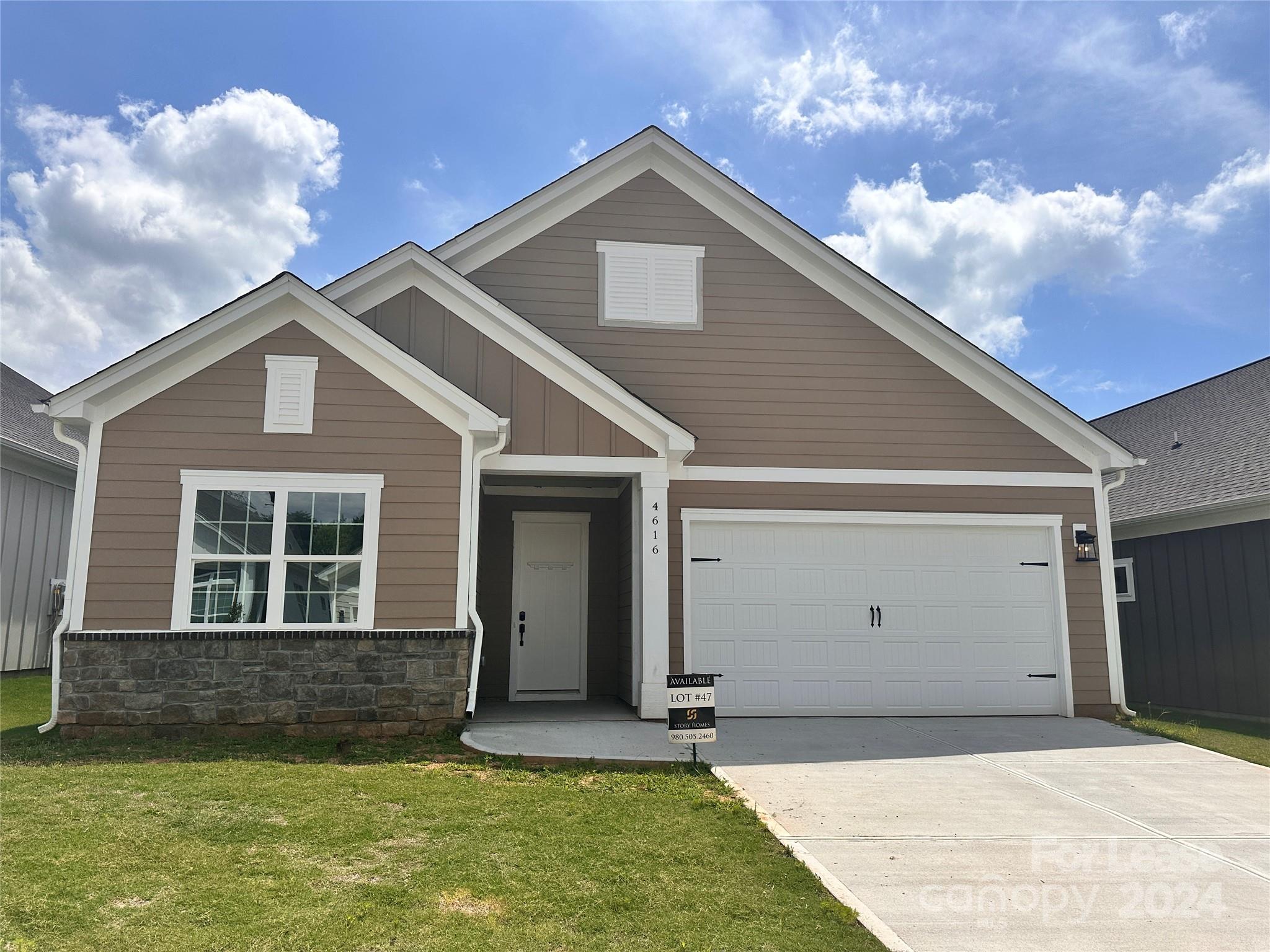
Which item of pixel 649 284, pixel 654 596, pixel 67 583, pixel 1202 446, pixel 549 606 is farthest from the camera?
pixel 1202 446

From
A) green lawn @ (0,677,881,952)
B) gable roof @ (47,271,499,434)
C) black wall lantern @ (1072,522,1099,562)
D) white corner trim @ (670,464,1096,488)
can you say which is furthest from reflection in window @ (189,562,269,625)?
black wall lantern @ (1072,522,1099,562)

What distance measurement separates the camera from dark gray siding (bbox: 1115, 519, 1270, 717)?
A: 35.2ft

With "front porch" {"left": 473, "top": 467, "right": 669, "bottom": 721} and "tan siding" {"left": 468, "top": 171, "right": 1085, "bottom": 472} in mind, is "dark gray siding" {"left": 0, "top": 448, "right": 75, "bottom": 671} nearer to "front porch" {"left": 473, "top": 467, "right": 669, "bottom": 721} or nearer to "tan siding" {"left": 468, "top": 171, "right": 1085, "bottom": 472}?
"front porch" {"left": 473, "top": 467, "right": 669, "bottom": 721}

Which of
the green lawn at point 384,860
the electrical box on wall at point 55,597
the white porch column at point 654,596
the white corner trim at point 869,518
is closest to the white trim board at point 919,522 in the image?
the white corner trim at point 869,518

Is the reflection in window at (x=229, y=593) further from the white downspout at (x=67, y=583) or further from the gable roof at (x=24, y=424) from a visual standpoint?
the gable roof at (x=24, y=424)

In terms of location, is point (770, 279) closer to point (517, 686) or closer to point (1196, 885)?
point (517, 686)

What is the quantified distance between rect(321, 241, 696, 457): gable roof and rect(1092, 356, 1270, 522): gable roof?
7.55 m

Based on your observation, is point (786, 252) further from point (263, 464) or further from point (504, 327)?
point (263, 464)

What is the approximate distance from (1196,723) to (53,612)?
16.0m

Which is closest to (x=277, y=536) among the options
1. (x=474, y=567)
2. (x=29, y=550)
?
(x=474, y=567)

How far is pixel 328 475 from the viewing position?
7.80 metres

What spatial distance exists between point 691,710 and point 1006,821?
2.34 meters

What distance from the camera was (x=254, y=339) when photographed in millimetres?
7879

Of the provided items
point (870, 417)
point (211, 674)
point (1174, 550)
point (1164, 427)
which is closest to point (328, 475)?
point (211, 674)
